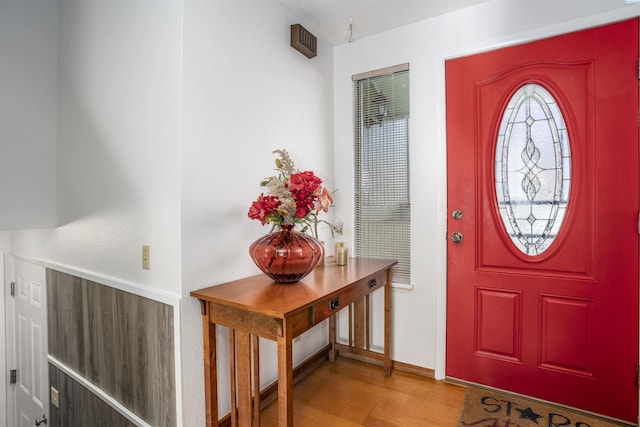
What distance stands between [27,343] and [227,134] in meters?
2.17

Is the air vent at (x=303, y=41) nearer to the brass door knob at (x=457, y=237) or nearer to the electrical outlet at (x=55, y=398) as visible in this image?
the brass door knob at (x=457, y=237)

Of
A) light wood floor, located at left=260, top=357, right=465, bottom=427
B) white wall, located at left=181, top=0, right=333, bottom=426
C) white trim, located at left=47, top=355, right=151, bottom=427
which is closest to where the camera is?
white wall, located at left=181, top=0, right=333, bottom=426

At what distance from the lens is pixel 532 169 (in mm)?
1861

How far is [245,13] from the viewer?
173 cm

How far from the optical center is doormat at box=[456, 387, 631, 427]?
168cm

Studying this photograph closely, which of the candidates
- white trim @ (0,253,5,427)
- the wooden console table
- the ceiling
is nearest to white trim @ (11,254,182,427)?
the wooden console table

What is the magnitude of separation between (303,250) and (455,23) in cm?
173

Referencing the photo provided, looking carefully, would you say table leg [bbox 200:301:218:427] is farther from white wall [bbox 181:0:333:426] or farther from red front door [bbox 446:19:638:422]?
red front door [bbox 446:19:638:422]

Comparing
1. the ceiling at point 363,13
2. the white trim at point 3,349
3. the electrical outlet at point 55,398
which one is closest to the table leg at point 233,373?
the electrical outlet at point 55,398

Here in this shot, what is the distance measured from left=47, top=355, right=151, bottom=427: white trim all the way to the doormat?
1.64 meters

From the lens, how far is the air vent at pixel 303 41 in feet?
6.68

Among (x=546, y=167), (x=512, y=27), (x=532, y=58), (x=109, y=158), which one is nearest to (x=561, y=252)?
(x=546, y=167)

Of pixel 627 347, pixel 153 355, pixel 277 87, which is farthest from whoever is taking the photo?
pixel 277 87

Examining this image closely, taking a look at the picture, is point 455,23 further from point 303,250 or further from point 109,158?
point 109,158
